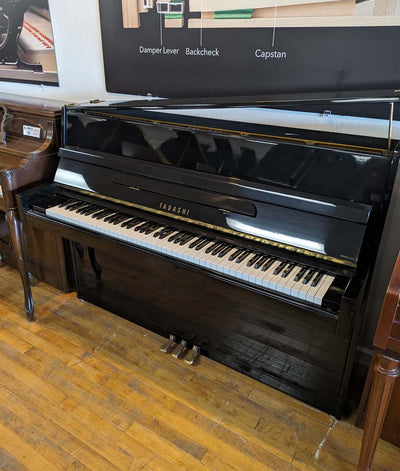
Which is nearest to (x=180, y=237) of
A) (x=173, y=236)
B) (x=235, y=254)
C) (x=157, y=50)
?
(x=173, y=236)

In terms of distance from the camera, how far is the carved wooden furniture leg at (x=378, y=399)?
1.14m

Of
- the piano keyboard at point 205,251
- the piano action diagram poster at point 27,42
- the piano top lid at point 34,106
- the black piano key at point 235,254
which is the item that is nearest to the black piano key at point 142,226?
the piano keyboard at point 205,251

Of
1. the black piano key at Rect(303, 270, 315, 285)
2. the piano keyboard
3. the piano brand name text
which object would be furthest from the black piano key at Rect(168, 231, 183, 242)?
the piano brand name text

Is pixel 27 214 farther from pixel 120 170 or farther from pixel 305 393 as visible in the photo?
pixel 305 393

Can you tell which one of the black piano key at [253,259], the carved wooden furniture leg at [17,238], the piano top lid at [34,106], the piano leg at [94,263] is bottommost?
the piano leg at [94,263]

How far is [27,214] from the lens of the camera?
1970mm

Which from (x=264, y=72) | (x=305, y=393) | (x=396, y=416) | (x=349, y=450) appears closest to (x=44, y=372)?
(x=305, y=393)

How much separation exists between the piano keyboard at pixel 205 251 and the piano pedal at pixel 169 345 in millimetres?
622

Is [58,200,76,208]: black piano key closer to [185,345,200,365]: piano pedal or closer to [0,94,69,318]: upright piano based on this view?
[0,94,69,318]: upright piano

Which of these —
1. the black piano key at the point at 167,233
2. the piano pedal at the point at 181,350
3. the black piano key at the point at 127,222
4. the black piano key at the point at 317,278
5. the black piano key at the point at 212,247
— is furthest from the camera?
the piano pedal at the point at 181,350

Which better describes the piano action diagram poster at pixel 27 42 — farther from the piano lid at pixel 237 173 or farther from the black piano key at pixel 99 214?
the black piano key at pixel 99 214

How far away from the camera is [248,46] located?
6.00 ft

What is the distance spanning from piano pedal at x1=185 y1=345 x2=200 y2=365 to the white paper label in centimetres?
145

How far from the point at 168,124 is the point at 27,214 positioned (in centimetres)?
83
